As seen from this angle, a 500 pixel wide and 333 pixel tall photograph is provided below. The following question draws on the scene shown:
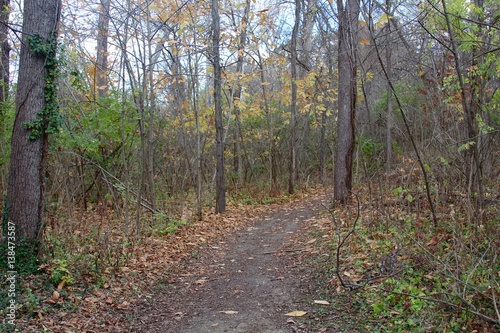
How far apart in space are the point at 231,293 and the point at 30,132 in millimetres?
3737

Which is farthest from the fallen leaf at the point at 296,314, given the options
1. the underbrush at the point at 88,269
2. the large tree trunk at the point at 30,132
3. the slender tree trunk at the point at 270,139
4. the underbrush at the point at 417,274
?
the slender tree trunk at the point at 270,139

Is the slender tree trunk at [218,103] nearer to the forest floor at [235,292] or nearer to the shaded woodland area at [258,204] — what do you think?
the shaded woodland area at [258,204]

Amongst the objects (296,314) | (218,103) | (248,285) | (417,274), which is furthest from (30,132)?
(218,103)

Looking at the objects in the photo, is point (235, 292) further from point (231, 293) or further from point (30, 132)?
point (30, 132)

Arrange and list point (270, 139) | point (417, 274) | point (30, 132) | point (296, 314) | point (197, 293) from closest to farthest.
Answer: point (296, 314) < point (417, 274) < point (30, 132) < point (197, 293) < point (270, 139)

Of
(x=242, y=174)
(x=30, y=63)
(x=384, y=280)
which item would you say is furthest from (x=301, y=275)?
(x=242, y=174)

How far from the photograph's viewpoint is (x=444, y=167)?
23.2ft

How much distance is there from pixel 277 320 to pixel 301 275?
161cm

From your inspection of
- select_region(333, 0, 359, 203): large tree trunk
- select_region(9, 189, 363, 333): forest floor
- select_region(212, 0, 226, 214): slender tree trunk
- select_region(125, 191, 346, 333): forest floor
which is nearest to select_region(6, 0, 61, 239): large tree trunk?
select_region(9, 189, 363, 333): forest floor

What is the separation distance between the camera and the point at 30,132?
5707 millimetres

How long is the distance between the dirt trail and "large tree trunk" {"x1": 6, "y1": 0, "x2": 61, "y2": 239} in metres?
2.11

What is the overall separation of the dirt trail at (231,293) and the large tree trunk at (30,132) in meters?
2.11

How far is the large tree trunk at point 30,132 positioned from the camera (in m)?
5.68

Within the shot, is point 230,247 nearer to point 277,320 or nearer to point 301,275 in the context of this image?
point 301,275
